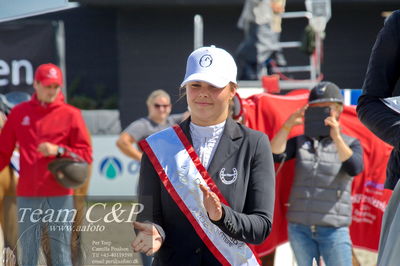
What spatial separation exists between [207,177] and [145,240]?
0.35m

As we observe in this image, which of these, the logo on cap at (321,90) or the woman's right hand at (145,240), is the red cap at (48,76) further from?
the woman's right hand at (145,240)

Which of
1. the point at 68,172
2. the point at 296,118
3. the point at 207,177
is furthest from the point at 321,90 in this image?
the point at 207,177

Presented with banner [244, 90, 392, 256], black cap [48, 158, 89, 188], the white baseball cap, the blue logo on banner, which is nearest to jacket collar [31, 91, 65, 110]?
black cap [48, 158, 89, 188]

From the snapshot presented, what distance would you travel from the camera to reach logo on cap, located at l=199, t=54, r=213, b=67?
299 centimetres

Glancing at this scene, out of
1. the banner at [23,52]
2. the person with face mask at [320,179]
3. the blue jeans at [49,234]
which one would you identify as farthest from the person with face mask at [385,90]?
the banner at [23,52]

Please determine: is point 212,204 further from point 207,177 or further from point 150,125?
point 150,125

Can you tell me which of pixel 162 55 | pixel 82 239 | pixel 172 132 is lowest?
pixel 162 55

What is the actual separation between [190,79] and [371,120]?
63cm

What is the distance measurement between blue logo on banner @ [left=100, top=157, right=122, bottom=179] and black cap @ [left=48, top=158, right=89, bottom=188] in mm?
4988

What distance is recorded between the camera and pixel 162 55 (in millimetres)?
18609

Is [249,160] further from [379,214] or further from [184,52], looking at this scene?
[184,52]

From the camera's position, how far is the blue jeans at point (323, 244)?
580 centimetres

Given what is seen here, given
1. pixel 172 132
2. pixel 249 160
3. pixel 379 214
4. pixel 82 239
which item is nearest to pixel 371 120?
pixel 249 160

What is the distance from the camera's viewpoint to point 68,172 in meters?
6.54
